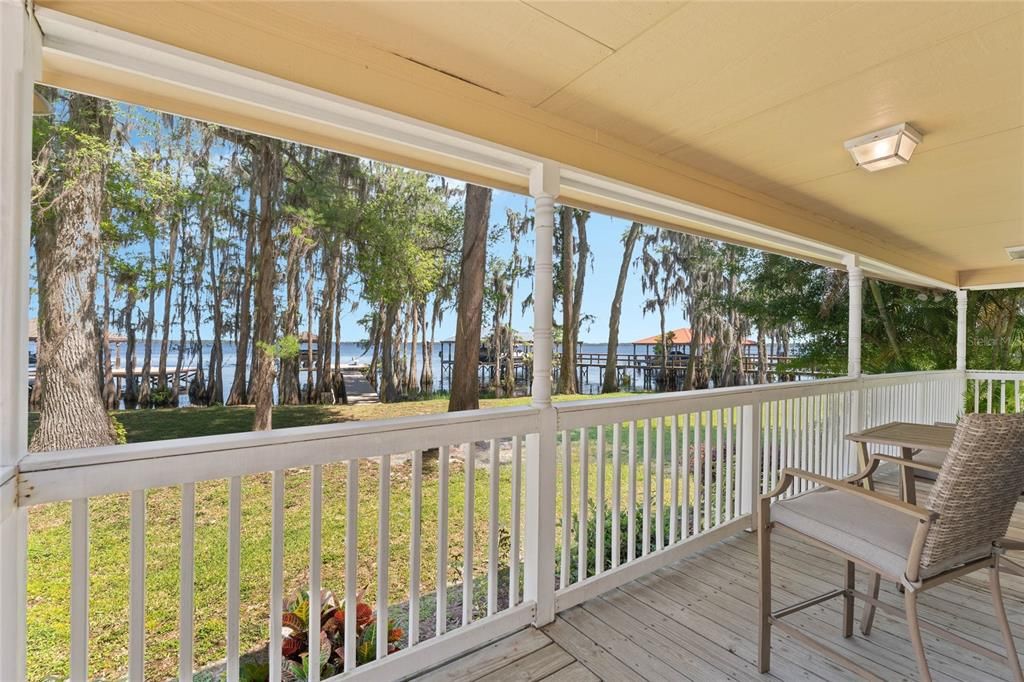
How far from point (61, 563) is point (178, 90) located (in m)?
5.58

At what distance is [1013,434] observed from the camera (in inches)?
55.6

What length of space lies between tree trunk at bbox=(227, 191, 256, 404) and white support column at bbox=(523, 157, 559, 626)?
6.94 m

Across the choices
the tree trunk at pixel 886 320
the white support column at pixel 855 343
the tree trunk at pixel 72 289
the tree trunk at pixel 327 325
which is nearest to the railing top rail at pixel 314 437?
the white support column at pixel 855 343

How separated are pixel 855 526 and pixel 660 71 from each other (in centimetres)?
184

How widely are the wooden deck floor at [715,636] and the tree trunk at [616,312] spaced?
378 inches

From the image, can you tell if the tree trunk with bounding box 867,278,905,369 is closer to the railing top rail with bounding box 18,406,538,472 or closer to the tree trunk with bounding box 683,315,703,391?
the tree trunk with bounding box 683,315,703,391

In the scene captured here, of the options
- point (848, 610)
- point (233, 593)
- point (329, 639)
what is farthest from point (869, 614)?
point (233, 593)

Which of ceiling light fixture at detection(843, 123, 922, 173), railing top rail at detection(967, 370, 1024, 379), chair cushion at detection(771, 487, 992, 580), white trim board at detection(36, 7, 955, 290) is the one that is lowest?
chair cushion at detection(771, 487, 992, 580)

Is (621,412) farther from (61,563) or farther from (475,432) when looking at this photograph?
(61,563)

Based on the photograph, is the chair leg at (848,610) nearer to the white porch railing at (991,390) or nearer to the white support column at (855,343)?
the white support column at (855,343)

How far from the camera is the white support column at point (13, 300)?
1.05 m

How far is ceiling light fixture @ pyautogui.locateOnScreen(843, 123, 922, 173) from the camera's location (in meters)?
2.25

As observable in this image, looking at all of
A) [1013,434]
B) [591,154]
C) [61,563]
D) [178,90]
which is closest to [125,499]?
[61,563]

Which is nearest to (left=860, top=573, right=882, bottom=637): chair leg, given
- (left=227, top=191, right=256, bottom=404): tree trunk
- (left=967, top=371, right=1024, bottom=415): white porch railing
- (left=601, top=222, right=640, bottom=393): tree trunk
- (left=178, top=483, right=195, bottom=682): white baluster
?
(left=178, top=483, right=195, bottom=682): white baluster
